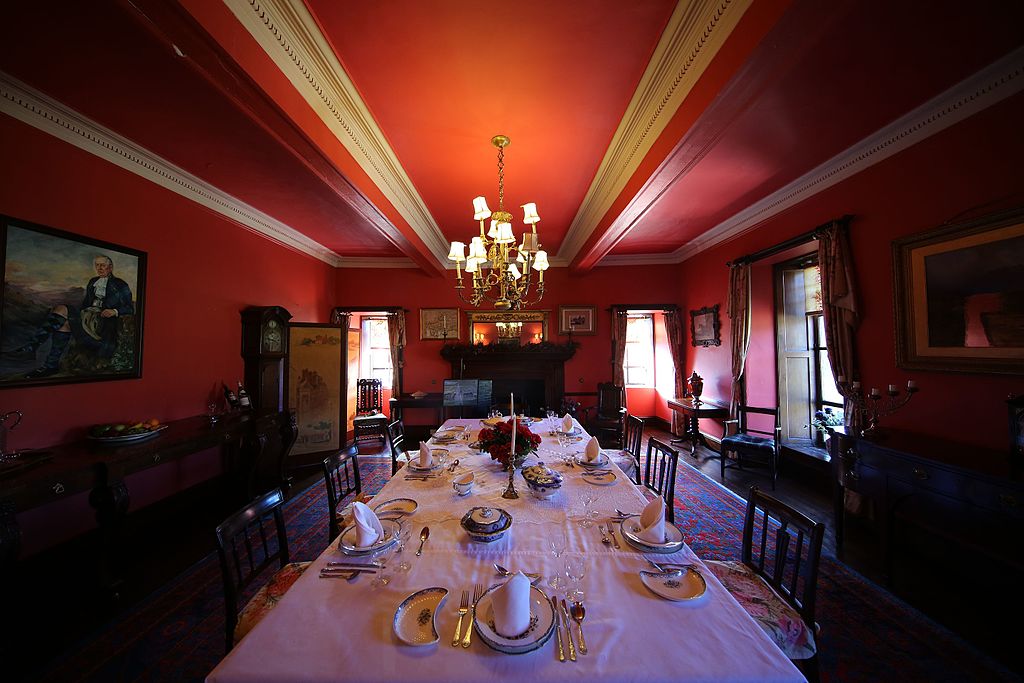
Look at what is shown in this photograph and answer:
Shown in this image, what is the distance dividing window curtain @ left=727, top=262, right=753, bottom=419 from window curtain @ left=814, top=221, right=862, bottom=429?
50.0 inches

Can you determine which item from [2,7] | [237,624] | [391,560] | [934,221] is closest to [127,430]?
[237,624]

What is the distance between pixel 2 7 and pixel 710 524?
221 inches

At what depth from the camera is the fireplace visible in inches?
251

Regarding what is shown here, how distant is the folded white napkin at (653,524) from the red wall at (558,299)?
5.02 meters

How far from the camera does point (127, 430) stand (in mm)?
2688

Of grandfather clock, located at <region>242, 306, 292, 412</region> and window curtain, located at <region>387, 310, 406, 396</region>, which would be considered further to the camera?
window curtain, located at <region>387, 310, 406, 396</region>

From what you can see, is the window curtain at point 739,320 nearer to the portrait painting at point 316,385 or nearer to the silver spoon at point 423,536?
the silver spoon at point 423,536

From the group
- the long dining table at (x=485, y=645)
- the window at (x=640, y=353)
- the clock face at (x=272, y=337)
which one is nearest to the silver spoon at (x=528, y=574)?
the long dining table at (x=485, y=645)

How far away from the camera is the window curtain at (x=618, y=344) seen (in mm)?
6457

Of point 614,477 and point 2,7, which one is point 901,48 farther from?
point 2,7

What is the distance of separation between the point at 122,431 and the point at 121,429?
0.02 metres

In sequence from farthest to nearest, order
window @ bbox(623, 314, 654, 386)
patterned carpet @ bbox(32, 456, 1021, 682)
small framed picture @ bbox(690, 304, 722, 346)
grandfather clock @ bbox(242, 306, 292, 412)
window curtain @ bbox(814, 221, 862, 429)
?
window @ bbox(623, 314, 654, 386) → small framed picture @ bbox(690, 304, 722, 346) → grandfather clock @ bbox(242, 306, 292, 412) → window curtain @ bbox(814, 221, 862, 429) → patterned carpet @ bbox(32, 456, 1021, 682)

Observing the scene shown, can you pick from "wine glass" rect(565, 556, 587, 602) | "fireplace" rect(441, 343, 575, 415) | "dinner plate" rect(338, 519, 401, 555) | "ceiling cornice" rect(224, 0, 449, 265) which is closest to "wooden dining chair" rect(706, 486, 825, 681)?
"wine glass" rect(565, 556, 587, 602)

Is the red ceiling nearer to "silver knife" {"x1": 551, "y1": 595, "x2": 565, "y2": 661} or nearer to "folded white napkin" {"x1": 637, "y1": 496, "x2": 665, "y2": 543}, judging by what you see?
"folded white napkin" {"x1": 637, "y1": 496, "x2": 665, "y2": 543}
